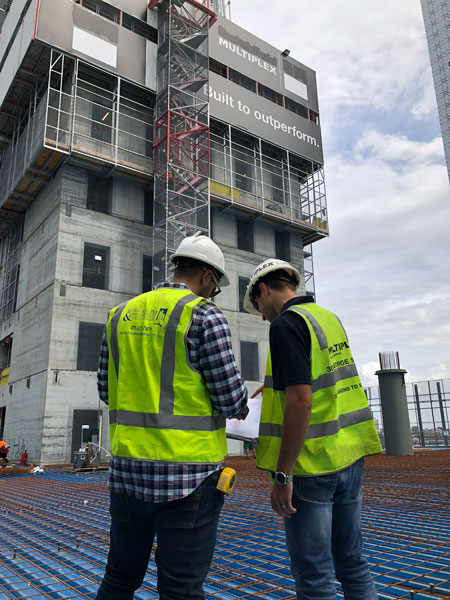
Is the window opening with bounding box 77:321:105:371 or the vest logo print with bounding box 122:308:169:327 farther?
the window opening with bounding box 77:321:105:371

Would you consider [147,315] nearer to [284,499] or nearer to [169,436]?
[169,436]

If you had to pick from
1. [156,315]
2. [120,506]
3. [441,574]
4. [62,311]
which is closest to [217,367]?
[156,315]

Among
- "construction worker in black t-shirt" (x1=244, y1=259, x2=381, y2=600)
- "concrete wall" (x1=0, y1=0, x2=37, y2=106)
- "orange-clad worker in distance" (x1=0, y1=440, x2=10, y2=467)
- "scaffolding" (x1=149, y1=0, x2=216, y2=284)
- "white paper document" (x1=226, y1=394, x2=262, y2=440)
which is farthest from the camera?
"scaffolding" (x1=149, y1=0, x2=216, y2=284)

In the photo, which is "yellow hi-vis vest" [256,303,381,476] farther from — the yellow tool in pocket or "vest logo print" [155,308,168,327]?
"vest logo print" [155,308,168,327]

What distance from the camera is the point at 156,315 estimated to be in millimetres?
2057

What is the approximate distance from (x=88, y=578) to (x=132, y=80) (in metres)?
24.3

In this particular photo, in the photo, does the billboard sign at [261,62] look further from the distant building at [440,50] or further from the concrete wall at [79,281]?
the distant building at [440,50]

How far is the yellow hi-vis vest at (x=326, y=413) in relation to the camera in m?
2.12

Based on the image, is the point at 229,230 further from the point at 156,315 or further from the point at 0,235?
the point at 156,315

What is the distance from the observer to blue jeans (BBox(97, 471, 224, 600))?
1743 millimetres

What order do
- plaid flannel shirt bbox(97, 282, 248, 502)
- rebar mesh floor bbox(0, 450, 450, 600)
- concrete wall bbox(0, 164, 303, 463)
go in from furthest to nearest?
1. concrete wall bbox(0, 164, 303, 463)
2. rebar mesh floor bbox(0, 450, 450, 600)
3. plaid flannel shirt bbox(97, 282, 248, 502)

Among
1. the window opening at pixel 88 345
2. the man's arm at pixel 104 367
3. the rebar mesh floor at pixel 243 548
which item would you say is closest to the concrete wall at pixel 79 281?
the window opening at pixel 88 345

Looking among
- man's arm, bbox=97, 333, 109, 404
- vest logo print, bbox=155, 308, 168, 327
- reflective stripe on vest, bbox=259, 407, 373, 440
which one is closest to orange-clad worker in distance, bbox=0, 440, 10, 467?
man's arm, bbox=97, 333, 109, 404

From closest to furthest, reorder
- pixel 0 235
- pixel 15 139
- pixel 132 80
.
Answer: pixel 132 80, pixel 15 139, pixel 0 235
